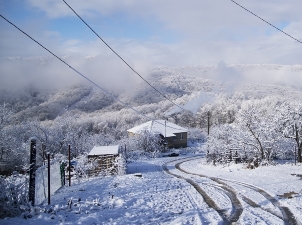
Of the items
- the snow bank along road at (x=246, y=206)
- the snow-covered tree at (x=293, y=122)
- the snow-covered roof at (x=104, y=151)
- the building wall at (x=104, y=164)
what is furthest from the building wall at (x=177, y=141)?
the snow bank along road at (x=246, y=206)

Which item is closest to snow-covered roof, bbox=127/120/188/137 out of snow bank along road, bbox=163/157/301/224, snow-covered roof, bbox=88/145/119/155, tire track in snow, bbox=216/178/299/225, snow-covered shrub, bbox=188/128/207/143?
snow-covered shrub, bbox=188/128/207/143

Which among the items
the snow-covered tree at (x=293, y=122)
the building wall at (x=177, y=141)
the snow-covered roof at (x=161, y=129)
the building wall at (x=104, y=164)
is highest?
the snow-covered tree at (x=293, y=122)

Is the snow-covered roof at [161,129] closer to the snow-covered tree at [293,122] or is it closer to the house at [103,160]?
the house at [103,160]

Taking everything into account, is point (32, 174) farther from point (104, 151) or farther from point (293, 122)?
point (293, 122)

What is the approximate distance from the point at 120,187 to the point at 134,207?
3.06m

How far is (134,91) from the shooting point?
11219 centimetres

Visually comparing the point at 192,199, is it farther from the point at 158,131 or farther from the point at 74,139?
the point at 158,131

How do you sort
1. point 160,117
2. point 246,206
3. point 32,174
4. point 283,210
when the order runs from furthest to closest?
point 160,117, point 246,206, point 283,210, point 32,174

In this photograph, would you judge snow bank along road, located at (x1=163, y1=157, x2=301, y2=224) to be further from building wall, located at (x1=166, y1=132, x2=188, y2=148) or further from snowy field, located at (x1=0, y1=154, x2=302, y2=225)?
building wall, located at (x1=166, y1=132, x2=188, y2=148)

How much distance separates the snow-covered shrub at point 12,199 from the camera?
612 cm

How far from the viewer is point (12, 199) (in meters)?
6.33

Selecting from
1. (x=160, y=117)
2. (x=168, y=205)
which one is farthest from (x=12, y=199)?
(x=160, y=117)

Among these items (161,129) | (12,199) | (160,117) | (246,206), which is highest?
(160,117)

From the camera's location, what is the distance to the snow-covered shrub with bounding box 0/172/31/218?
612 cm
